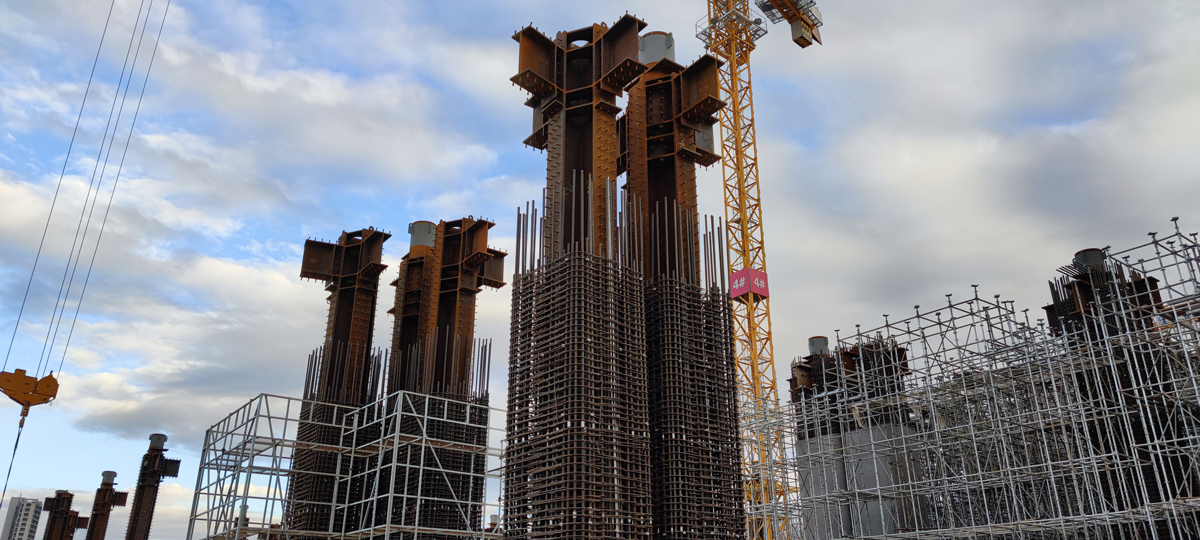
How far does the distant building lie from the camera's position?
175125 millimetres

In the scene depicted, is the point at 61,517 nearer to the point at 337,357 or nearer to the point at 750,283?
the point at 337,357

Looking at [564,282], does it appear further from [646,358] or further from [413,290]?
[413,290]

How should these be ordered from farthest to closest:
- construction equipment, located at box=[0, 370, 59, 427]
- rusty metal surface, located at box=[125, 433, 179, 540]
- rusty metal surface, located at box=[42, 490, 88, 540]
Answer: rusty metal surface, located at box=[42, 490, 88, 540] < rusty metal surface, located at box=[125, 433, 179, 540] < construction equipment, located at box=[0, 370, 59, 427]

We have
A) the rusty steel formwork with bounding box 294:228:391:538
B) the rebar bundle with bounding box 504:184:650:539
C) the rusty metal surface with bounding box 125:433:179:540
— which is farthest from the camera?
the rusty metal surface with bounding box 125:433:179:540

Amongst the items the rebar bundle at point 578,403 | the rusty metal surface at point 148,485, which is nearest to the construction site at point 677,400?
the rebar bundle at point 578,403

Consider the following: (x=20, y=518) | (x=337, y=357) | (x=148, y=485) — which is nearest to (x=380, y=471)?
(x=337, y=357)

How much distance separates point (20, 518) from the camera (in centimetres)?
17800

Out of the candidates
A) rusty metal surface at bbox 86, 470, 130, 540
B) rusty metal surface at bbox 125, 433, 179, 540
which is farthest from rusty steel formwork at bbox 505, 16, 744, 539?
rusty metal surface at bbox 86, 470, 130, 540

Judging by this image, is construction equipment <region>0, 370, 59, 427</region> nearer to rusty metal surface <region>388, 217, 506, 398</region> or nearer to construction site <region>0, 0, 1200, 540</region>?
construction site <region>0, 0, 1200, 540</region>

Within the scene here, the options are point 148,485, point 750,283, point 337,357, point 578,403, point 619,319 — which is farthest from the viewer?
point 148,485

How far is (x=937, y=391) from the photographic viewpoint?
3862cm

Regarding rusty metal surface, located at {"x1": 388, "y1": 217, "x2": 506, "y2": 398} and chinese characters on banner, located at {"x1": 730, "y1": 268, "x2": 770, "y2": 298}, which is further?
chinese characters on banner, located at {"x1": 730, "y1": 268, "x2": 770, "y2": 298}

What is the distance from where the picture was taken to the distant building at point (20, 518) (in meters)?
175

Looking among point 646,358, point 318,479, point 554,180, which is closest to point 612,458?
point 646,358
